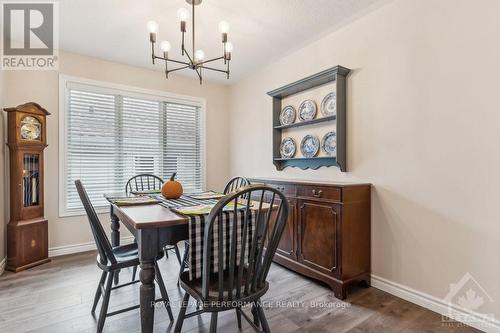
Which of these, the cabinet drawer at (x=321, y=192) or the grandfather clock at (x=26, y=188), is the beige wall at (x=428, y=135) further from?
the grandfather clock at (x=26, y=188)

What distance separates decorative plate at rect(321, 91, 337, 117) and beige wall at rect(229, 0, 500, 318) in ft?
0.52

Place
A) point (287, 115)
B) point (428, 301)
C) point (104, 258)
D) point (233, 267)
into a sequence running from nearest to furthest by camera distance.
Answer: point (233, 267) → point (104, 258) → point (428, 301) → point (287, 115)

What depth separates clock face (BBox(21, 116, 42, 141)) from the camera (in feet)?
9.03

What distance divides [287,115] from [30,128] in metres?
2.83

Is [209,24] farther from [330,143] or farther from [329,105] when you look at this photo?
[330,143]

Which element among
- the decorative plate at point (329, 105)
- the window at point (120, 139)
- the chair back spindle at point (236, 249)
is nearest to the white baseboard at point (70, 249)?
the window at point (120, 139)

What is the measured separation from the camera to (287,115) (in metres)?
3.26

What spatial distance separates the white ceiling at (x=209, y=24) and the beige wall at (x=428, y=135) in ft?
1.03

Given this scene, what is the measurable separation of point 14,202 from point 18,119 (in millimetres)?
849

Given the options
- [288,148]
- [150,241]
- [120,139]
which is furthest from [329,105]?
[120,139]

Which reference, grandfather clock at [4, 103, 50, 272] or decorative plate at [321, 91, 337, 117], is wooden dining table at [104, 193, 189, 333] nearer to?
decorative plate at [321, 91, 337, 117]

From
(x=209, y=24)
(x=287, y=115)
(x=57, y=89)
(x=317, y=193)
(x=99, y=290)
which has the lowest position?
(x=99, y=290)

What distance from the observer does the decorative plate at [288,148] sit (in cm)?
320

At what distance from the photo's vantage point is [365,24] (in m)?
2.44
